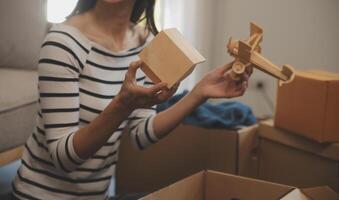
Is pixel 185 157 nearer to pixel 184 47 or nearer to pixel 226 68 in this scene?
pixel 226 68

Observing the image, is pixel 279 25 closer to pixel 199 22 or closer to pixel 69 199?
pixel 199 22

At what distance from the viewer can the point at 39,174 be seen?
3.11 feet

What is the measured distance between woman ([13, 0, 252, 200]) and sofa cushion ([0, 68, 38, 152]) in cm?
→ 51

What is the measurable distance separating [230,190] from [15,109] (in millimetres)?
887

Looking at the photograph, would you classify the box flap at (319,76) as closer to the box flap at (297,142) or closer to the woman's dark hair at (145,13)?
the box flap at (297,142)

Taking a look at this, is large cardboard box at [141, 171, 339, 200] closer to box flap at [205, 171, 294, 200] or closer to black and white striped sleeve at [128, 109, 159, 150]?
box flap at [205, 171, 294, 200]

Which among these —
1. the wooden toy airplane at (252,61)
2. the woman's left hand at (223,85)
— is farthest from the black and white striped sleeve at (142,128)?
the wooden toy airplane at (252,61)

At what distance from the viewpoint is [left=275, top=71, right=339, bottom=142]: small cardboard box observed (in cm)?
123

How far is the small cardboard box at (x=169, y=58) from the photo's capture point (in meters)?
0.80

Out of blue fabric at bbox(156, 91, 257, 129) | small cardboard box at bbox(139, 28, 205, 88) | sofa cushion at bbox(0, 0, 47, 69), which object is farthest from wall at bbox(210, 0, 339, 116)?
small cardboard box at bbox(139, 28, 205, 88)

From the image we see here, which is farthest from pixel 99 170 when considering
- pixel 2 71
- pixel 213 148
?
pixel 2 71

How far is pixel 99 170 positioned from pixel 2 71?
3.09 feet

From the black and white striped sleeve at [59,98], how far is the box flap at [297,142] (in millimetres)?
751

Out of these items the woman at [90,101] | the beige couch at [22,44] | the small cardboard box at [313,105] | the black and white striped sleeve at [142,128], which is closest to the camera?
the woman at [90,101]
